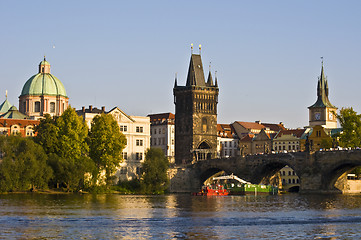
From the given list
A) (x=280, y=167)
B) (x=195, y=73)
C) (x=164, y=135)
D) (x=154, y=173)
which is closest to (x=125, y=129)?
(x=154, y=173)

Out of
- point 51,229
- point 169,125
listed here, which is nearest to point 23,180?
point 51,229

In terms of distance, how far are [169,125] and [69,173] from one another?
67807mm

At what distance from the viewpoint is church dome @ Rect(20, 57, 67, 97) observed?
186 m

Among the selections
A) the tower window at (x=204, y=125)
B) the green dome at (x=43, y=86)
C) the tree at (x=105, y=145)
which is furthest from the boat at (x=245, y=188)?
the green dome at (x=43, y=86)

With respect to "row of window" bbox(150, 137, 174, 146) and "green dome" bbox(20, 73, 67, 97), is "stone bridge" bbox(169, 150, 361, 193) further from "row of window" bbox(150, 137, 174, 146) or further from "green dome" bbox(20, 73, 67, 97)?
"green dome" bbox(20, 73, 67, 97)

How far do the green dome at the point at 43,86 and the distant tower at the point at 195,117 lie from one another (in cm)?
3432

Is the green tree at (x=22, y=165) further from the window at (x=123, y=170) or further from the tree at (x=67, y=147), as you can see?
the window at (x=123, y=170)

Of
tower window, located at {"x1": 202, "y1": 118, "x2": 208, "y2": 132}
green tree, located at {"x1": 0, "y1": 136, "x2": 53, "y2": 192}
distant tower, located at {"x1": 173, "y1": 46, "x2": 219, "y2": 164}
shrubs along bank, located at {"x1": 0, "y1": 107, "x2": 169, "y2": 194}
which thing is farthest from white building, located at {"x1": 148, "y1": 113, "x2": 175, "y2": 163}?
green tree, located at {"x1": 0, "y1": 136, "x2": 53, "y2": 192}

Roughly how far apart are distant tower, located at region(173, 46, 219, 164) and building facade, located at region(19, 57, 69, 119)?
33627 millimetres

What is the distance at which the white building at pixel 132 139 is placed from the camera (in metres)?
144

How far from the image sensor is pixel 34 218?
210ft

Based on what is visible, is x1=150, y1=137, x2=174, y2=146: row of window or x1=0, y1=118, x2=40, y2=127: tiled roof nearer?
x1=0, y1=118, x2=40, y2=127: tiled roof

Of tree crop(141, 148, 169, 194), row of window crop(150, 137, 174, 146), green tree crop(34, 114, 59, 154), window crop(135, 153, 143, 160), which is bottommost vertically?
tree crop(141, 148, 169, 194)

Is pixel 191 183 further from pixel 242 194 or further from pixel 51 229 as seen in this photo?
pixel 51 229
